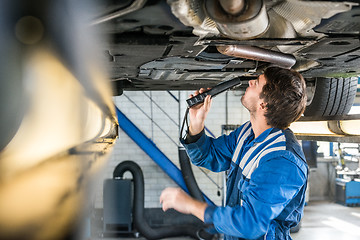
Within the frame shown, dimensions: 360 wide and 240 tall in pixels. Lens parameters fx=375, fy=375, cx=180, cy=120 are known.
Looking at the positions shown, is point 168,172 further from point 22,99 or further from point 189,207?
point 22,99

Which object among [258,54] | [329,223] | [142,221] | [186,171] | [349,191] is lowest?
[329,223]

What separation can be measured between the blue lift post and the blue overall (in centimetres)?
386

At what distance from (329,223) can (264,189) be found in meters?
5.37

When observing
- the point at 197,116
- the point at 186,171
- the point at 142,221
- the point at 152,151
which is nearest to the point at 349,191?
the point at 186,171

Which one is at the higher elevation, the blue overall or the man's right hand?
the man's right hand

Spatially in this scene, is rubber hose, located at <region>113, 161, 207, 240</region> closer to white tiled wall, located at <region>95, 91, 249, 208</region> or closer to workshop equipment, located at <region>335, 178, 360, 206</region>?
white tiled wall, located at <region>95, 91, 249, 208</region>

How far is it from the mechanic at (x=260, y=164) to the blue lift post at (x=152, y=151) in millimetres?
3623

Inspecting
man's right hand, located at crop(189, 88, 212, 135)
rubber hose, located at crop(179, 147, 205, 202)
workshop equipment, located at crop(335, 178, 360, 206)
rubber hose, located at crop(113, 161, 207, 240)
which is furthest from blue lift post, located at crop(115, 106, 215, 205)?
man's right hand, located at crop(189, 88, 212, 135)

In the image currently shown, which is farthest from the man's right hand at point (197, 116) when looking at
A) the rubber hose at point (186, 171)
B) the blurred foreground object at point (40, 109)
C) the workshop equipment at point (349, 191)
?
the workshop equipment at point (349, 191)

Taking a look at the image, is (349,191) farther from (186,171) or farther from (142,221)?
(142,221)

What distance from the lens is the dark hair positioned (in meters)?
1.54

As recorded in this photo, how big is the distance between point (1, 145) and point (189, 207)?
866mm

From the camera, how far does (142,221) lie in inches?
209

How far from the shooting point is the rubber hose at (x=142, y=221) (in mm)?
5285
